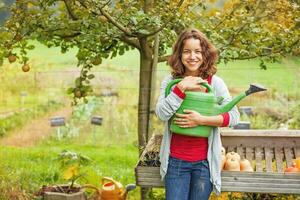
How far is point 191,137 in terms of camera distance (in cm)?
299

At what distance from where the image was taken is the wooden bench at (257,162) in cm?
312

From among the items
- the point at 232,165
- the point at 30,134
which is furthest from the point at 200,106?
the point at 30,134

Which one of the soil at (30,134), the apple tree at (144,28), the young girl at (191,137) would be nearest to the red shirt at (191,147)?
the young girl at (191,137)

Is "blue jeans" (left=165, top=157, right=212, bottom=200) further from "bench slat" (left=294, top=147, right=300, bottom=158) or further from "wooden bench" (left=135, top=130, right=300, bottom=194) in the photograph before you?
"bench slat" (left=294, top=147, right=300, bottom=158)

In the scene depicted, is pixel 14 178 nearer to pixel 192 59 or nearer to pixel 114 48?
pixel 114 48

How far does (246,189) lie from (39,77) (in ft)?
27.1

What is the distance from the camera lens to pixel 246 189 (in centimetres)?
316

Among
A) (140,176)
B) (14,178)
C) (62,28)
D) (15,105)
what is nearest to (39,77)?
(15,105)

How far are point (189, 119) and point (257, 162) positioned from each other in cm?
91

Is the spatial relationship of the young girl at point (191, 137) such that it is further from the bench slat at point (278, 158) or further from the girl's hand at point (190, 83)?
the bench slat at point (278, 158)

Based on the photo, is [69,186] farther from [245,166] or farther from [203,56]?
[203,56]

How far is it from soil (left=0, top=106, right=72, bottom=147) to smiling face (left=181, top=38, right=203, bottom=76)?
5.23m

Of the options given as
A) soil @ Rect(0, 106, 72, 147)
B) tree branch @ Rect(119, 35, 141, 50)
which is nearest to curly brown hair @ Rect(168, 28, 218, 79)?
tree branch @ Rect(119, 35, 141, 50)

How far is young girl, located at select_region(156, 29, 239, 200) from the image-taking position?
295 cm
